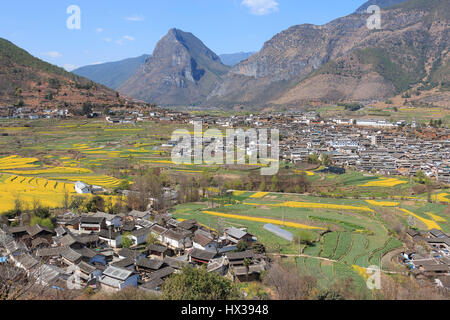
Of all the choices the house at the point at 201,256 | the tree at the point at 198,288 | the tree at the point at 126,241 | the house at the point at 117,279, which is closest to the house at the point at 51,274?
the house at the point at 117,279

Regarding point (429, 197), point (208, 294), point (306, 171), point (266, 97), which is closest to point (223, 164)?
point (306, 171)

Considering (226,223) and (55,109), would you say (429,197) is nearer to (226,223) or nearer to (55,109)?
(226,223)

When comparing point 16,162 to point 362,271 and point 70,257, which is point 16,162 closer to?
point 70,257

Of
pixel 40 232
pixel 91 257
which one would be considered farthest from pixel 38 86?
pixel 91 257

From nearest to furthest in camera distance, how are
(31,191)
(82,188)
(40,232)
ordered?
(40,232) → (31,191) → (82,188)
